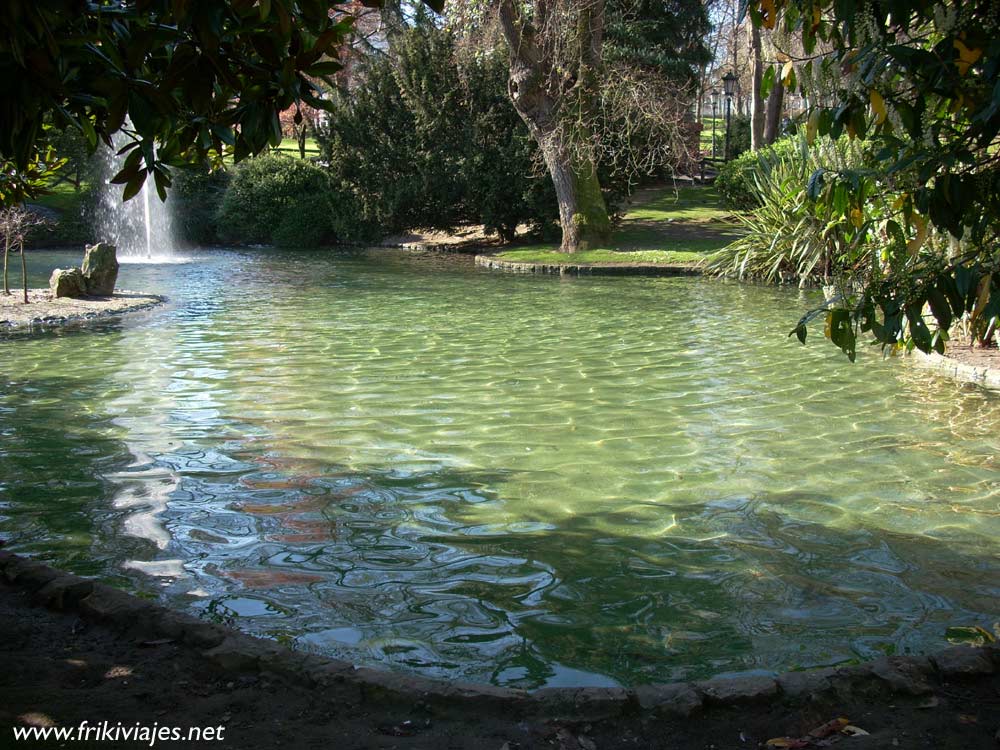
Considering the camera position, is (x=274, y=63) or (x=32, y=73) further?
(x=274, y=63)

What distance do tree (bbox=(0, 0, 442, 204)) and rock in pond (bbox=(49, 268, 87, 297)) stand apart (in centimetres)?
1346

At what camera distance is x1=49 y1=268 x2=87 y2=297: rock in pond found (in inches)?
641

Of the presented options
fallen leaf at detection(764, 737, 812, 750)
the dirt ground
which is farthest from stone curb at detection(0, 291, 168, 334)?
fallen leaf at detection(764, 737, 812, 750)

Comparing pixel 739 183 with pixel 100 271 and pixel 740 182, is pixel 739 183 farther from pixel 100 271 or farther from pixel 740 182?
pixel 100 271

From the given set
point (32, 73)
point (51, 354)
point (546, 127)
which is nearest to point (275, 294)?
point (51, 354)

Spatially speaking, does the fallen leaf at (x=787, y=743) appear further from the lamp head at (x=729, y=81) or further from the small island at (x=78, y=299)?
the lamp head at (x=729, y=81)

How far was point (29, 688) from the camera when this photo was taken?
3598mm

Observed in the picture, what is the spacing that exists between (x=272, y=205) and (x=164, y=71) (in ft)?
93.8

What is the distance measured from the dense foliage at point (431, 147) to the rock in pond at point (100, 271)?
37.1 feet

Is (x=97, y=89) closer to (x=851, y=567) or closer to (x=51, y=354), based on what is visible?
(x=851, y=567)

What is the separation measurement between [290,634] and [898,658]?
2.66 meters

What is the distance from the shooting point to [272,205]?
31172mm

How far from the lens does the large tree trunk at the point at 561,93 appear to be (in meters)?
21.4

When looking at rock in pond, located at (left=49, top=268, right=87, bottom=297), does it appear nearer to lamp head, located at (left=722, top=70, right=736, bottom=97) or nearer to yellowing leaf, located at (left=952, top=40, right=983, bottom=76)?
yellowing leaf, located at (left=952, top=40, right=983, bottom=76)
